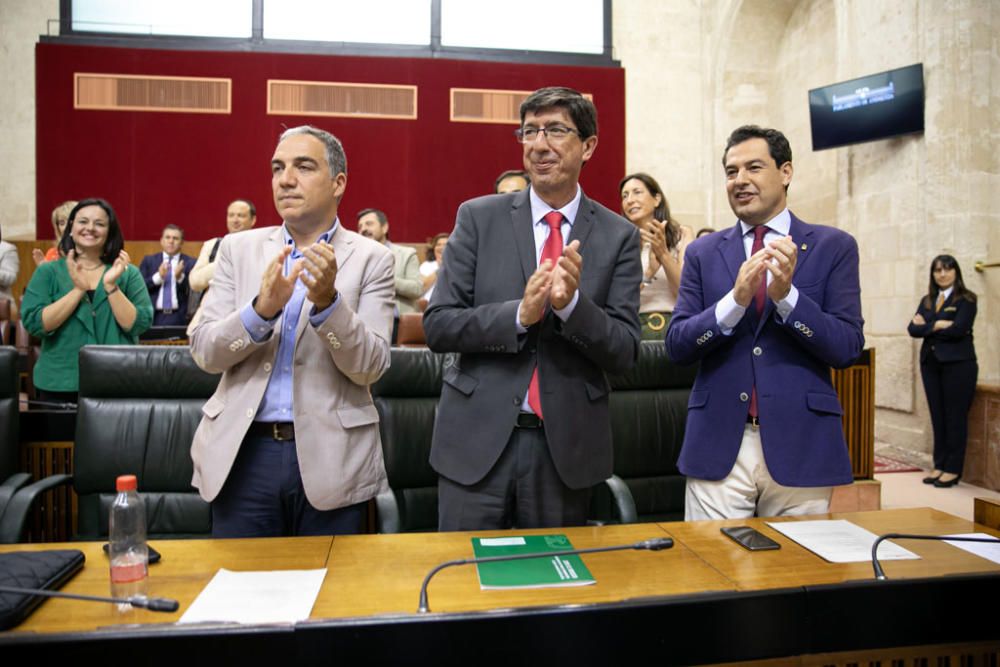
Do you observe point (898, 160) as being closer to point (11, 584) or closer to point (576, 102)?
point (576, 102)

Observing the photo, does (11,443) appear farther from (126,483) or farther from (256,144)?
(256,144)

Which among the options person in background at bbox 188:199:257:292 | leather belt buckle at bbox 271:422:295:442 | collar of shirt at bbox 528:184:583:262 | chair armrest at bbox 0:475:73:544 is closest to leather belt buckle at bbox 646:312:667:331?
collar of shirt at bbox 528:184:583:262

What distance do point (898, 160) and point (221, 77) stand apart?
669 centimetres

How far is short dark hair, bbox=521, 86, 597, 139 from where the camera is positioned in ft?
5.24

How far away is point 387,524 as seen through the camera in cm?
176

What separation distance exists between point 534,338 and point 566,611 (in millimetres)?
711

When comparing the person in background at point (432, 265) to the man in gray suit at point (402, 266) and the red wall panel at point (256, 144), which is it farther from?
the red wall panel at point (256, 144)

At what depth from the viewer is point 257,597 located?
108 centimetres

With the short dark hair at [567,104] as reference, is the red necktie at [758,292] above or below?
below

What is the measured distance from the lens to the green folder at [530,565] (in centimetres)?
114

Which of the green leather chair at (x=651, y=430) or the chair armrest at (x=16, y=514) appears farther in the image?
the green leather chair at (x=651, y=430)

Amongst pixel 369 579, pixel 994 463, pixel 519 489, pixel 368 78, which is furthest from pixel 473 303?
pixel 368 78

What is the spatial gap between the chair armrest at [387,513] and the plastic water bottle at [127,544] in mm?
624

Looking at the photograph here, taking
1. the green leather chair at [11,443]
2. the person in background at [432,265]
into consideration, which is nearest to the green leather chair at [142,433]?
the green leather chair at [11,443]
